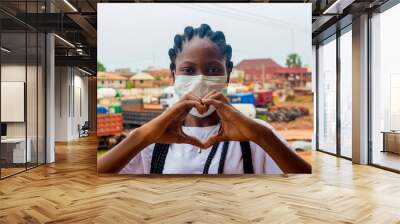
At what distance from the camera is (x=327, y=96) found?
1052 cm

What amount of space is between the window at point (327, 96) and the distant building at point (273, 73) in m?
4.13

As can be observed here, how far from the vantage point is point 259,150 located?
243 inches

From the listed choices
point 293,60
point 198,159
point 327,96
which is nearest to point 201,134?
point 198,159

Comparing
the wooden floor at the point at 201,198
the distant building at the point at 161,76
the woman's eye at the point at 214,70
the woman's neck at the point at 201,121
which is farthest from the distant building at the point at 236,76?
the wooden floor at the point at 201,198

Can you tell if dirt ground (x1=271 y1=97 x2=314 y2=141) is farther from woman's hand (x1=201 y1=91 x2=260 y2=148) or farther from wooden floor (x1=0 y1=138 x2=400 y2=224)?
wooden floor (x1=0 y1=138 x2=400 y2=224)

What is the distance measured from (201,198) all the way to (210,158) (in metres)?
1.24

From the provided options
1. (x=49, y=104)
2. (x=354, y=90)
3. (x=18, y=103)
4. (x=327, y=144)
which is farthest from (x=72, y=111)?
(x=354, y=90)

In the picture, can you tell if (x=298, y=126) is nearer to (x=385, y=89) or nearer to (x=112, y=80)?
(x=385, y=89)

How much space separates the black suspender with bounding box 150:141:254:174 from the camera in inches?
241

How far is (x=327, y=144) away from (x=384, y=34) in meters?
3.66

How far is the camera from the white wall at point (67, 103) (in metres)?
15.3

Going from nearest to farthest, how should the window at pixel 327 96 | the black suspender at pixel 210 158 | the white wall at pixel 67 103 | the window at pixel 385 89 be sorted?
the black suspender at pixel 210 158 → the window at pixel 385 89 → the window at pixel 327 96 → the white wall at pixel 67 103

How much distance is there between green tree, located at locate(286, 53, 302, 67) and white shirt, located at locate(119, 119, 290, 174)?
3.32 ft

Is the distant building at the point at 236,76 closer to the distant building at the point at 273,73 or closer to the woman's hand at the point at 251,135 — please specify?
the distant building at the point at 273,73
